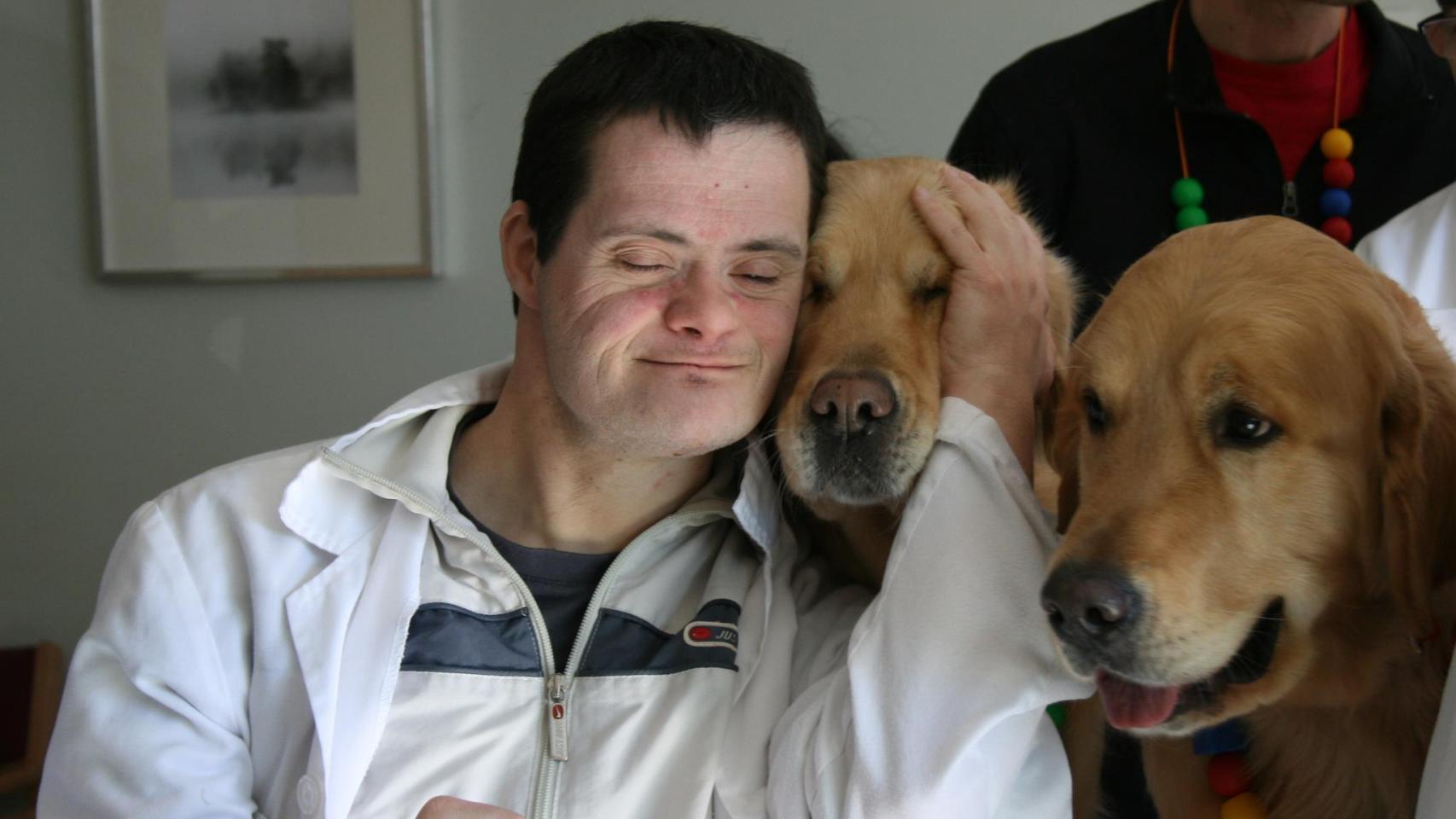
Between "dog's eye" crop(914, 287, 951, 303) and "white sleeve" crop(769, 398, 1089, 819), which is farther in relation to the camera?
"dog's eye" crop(914, 287, 951, 303)

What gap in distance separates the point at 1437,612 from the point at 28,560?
3921mm

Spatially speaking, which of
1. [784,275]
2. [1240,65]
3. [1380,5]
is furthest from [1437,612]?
[1380,5]

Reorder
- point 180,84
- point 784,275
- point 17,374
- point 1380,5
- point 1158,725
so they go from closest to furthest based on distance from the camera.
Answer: point 1158,725 → point 784,275 → point 1380,5 → point 180,84 → point 17,374

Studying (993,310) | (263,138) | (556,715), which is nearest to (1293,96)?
(993,310)

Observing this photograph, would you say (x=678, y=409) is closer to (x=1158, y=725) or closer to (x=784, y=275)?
(x=784, y=275)

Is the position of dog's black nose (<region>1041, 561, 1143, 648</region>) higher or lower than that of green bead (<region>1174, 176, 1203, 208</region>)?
lower

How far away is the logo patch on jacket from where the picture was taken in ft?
4.67

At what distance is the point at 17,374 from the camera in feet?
12.7

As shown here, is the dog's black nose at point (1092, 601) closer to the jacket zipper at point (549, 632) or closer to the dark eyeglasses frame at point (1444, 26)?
the jacket zipper at point (549, 632)

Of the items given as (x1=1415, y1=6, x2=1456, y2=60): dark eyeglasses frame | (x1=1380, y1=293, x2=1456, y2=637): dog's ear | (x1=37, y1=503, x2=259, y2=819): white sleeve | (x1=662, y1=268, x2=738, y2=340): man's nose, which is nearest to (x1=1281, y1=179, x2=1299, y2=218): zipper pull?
(x1=1415, y1=6, x2=1456, y2=60): dark eyeglasses frame

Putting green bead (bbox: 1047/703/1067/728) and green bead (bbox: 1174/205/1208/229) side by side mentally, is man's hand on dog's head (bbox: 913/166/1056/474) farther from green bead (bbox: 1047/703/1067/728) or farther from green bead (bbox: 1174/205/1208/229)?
green bead (bbox: 1174/205/1208/229)

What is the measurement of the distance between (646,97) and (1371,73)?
4.00 feet

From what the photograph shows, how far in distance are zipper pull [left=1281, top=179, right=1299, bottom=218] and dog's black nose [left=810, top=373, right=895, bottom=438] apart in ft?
2.78

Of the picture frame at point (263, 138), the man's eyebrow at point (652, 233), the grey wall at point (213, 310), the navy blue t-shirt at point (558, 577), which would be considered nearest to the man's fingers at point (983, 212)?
the man's eyebrow at point (652, 233)
